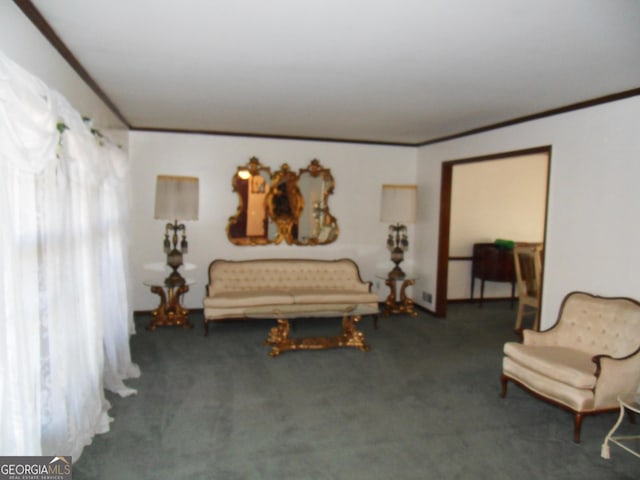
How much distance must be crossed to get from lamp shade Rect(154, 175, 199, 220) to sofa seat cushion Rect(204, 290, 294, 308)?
104cm

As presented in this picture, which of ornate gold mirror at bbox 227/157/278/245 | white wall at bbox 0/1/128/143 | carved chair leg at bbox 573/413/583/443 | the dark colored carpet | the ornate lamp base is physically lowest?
the dark colored carpet

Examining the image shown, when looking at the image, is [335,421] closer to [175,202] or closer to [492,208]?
[175,202]

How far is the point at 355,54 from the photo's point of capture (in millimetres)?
2893

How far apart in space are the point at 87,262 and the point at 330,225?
13.1ft

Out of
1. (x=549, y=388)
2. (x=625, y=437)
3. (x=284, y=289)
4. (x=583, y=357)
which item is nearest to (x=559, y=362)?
(x=549, y=388)

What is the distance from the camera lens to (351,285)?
6.21 m

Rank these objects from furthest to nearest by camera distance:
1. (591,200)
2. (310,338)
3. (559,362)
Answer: (310,338) < (591,200) < (559,362)

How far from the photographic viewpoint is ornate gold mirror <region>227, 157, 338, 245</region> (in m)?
6.34

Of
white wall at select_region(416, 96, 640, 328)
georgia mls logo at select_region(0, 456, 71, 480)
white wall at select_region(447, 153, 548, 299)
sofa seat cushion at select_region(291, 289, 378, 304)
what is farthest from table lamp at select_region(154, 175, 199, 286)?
white wall at select_region(447, 153, 548, 299)

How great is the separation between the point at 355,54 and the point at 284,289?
3.63m

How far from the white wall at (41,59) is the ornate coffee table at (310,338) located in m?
2.50

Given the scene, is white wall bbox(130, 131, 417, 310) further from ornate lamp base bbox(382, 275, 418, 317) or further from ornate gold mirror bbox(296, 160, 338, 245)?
ornate lamp base bbox(382, 275, 418, 317)

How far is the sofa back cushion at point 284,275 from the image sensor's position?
232 inches

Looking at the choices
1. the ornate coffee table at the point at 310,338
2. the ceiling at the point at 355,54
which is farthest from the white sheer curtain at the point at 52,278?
the ornate coffee table at the point at 310,338
